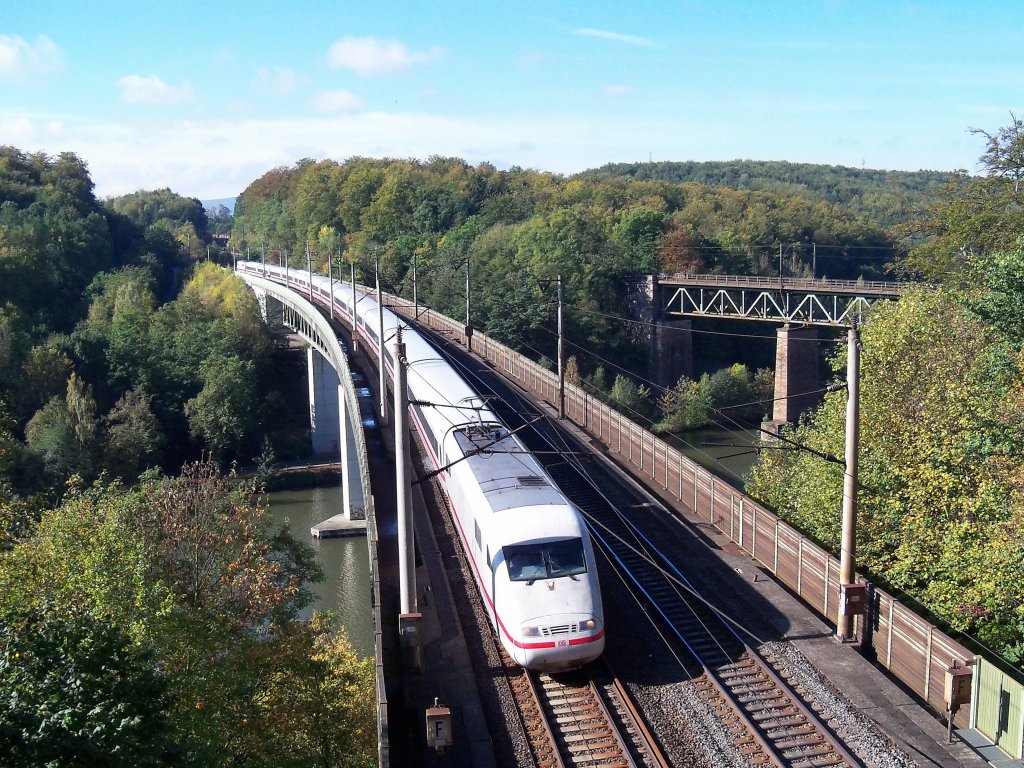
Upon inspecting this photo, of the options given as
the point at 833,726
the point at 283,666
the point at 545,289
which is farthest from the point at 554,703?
the point at 545,289

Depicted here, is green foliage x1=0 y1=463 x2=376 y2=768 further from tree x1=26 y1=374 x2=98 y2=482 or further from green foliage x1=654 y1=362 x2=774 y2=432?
green foliage x1=654 y1=362 x2=774 y2=432

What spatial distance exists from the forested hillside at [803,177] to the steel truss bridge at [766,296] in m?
60.9

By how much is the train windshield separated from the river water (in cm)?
870

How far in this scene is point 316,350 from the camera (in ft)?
156

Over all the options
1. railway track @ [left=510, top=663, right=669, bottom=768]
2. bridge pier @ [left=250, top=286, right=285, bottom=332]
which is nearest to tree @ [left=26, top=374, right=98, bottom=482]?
bridge pier @ [left=250, top=286, right=285, bottom=332]

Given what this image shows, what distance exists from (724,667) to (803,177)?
141m

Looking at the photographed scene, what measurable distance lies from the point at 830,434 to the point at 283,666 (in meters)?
11.2

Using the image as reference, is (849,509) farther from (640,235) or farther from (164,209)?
(164,209)

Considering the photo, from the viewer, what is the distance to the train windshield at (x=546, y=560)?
11.1m

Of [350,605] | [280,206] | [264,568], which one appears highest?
[280,206]

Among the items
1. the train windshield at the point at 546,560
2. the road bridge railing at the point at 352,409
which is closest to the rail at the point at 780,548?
the train windshield at the point at 546,560

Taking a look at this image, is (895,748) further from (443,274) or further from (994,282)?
(443,274)

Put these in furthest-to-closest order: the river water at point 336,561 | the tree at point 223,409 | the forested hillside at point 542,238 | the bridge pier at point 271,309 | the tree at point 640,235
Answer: the bridge pier at point 271,309 < the tree at point 640,235 < the forested hillside at point 542,238 < the tree at point 223,409 < the river water at point 336,561

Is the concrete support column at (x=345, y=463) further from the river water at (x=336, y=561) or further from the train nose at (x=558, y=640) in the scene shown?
the train nose at (x=558, y=640)
